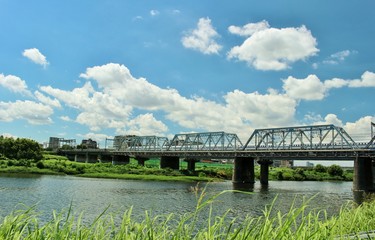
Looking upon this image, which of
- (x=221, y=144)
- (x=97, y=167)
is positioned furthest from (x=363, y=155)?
(x=97, y=167)

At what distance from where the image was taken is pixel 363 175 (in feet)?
248

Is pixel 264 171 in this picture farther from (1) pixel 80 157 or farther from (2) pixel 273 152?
(1) pixel 80 157

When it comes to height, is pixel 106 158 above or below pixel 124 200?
above

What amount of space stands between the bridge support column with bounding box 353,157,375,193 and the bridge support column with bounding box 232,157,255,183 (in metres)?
29.0

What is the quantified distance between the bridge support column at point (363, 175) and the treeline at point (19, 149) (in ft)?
A: 279

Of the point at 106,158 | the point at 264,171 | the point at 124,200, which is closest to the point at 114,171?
the point at 264,171

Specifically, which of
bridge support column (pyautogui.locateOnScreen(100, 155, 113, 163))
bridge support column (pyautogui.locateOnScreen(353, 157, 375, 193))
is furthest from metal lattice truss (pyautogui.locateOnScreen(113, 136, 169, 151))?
bridge support column (pyautogui.locateOnScreen(353, 157, 375, 193))

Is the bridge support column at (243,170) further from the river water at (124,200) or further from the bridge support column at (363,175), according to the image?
the river water at (124,200)

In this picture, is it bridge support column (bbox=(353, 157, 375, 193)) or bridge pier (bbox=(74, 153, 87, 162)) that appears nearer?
bridge support column (bbox=(353, 157, 375, 193))

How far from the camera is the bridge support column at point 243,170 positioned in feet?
320

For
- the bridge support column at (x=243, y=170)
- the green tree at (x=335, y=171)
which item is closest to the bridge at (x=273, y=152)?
the bridge support column at (x=243, y=170)

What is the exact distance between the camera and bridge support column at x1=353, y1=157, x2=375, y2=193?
7406cm

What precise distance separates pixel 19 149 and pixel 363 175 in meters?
91.8

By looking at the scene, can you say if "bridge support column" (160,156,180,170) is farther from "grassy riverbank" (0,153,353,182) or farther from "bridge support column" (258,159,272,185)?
"bridge support column" (258,159,272,185)
